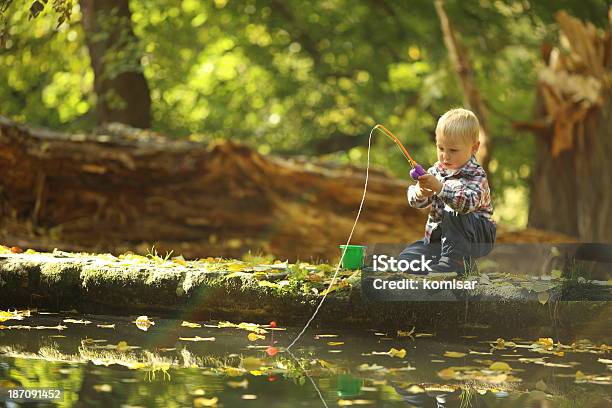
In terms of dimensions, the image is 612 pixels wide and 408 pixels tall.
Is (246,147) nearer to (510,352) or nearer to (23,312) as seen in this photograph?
(23,312)

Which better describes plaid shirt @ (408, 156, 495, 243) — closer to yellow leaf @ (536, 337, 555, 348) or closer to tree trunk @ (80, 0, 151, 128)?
yellow leaf @ (536, 337, 555, 348)

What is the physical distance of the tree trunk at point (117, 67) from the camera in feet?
46.2

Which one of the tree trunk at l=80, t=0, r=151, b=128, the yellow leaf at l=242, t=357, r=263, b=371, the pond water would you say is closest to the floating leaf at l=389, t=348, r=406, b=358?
the pond water

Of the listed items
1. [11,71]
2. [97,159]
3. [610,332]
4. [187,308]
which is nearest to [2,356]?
[187,308]

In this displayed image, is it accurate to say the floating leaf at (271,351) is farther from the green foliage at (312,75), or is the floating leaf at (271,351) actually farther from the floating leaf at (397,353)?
the green foliage at (312,75)

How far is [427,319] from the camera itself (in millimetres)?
5734

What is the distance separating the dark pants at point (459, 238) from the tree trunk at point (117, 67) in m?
8.11

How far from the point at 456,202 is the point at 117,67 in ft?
31.4

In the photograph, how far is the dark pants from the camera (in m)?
6.07

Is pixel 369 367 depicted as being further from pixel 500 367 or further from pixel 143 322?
pixel 143 322

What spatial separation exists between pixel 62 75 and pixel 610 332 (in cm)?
1565

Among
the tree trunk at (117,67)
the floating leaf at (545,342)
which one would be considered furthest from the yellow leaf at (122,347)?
the tree trunk at (117,67)

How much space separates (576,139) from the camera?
1505 cm

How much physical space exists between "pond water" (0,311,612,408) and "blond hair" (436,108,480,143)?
123 centimetres
